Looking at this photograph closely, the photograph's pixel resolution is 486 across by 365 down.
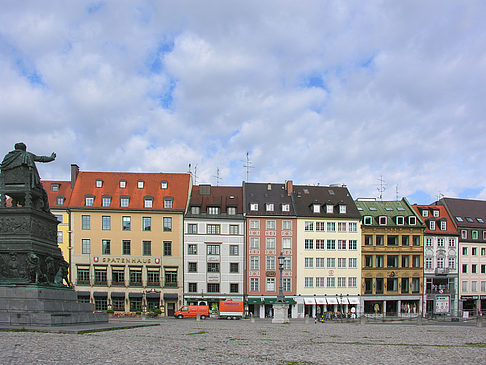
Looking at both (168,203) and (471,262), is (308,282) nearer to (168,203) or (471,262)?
(168,203)

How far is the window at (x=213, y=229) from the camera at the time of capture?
67312mm

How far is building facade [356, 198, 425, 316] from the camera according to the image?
2795 inches

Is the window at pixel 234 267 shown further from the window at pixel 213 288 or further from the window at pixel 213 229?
the window at pixel 213 229

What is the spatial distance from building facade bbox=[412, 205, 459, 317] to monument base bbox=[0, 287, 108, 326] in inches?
2225

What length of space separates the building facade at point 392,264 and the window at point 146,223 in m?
25.9

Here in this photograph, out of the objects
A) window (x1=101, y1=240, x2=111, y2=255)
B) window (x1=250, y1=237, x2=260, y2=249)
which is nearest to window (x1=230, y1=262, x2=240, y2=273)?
window (x1=250, y1=237, x2=260, y2=249)

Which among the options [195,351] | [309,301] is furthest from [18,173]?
[309,301]

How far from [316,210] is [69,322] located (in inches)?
1938

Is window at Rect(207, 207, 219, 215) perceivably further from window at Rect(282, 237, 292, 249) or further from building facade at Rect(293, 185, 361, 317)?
building facade at Rect(293, 185, 361, 317)

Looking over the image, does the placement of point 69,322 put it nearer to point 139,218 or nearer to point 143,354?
point 143,354

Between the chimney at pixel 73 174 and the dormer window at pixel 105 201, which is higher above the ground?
the chimney at pixel 73 174

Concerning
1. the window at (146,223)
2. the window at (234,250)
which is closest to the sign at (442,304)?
the window at (234,250)

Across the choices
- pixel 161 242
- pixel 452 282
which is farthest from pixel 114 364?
pixel 452 282

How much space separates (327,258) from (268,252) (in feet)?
23.9
